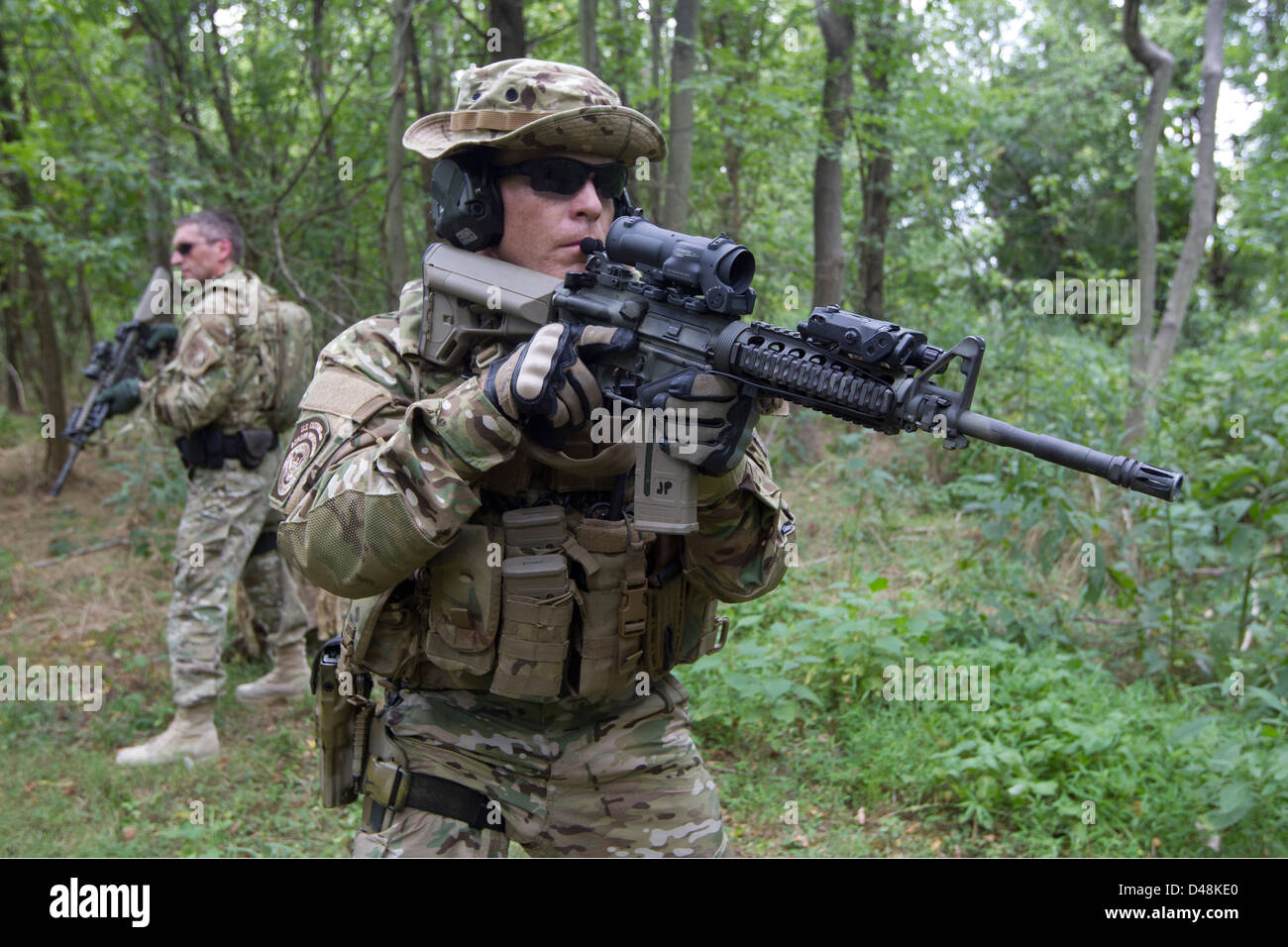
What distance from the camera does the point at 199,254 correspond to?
17.0ft

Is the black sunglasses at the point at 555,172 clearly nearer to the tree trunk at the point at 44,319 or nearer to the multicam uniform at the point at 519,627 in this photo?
the multicam uniform at the point at 519,627

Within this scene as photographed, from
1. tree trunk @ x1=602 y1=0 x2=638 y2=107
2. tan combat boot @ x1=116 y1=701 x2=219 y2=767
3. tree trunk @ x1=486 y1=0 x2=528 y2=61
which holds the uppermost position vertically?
tree trunk @ x1=602 y1=0 x2=638 y2=107

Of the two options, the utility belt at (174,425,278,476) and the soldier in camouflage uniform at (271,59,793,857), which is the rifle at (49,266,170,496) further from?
the soldier in camouflage uniform at (271,59,793,857)

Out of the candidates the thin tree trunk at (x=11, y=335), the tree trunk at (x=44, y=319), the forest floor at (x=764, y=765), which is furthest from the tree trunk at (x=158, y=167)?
the forest floor at (x=764, y=765)

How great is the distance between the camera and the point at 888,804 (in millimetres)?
4164

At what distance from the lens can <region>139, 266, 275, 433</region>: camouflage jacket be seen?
197 inches

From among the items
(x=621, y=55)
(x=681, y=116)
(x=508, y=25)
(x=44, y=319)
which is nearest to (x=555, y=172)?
(x=508, y=25)

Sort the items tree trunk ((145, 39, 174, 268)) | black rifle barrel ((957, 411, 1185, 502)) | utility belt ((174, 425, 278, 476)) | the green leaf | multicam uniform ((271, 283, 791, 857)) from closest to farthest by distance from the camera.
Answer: black rifle barrel ((957, 411, 1185, 502))
multicam uniform ((271, 283, 791, 857))
the green leaf
utility belt ((174, 425, 278, 476))
tree trunk ((145, 39, 174, 268))

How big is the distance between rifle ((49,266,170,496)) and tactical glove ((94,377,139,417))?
0.10m

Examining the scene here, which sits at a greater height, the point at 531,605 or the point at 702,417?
the point at 702,417

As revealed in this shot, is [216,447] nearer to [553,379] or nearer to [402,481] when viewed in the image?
[402,481]

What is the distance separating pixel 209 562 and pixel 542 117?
3.64m

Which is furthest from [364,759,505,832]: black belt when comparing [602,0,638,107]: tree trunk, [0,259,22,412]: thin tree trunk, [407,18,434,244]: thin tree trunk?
[0,259,22,412]: thin tree trunk
